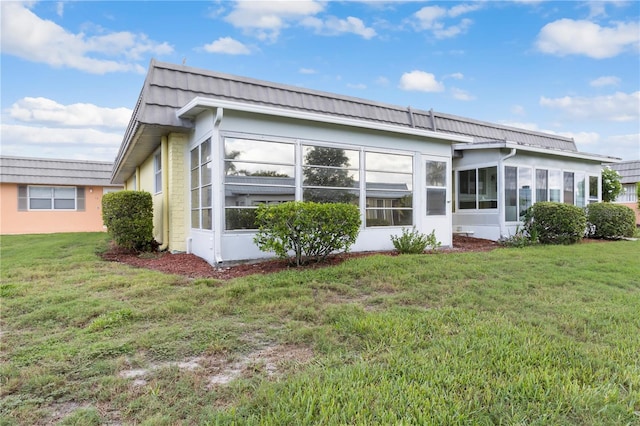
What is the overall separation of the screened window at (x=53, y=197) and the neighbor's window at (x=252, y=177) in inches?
655

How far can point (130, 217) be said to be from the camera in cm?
875

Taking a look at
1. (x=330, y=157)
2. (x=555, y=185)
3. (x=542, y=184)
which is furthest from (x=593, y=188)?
(x=330, y=157)

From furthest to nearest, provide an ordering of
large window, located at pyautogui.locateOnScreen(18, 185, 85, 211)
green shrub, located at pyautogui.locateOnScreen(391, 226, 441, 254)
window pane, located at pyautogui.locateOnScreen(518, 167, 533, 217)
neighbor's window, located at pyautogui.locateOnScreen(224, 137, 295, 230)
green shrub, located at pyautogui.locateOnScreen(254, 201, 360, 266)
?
large window, located at pyautogui.locateOnScreen(18, 185, 85, 211), window pane, located at pyautogui.locateOnScreen(518, 167, 533, 217), green shrub, located at pyautogui.locateOnScreen(391, 226, 441, 254), neighbor's window, located at pyautogui.locateOnScreen(224, 137, 295, 230), green shrub, located at pyautogui.locateOnScreen(254, 201, 360, 266)

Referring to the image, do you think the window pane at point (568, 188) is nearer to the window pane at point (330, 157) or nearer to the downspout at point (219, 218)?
the window pane at point (330, 157)

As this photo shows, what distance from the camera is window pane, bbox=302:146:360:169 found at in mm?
7887

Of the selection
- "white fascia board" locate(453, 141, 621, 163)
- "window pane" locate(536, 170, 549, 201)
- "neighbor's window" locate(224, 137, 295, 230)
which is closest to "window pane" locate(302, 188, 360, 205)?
"neighbor's window" locate(224, 137, 295, 230)

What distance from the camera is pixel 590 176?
46.6 ft

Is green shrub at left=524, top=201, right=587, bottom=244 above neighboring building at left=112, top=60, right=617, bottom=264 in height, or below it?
below

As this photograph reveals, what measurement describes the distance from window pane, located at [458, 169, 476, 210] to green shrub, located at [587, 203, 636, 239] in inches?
157

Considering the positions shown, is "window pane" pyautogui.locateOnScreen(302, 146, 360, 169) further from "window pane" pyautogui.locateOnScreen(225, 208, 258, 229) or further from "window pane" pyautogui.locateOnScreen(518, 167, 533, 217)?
"window pane" pyautogui.locateOnScreen(518, 167, 533, 217)

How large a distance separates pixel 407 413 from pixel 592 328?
2.73m

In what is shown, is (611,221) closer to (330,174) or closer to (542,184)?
(542,184)

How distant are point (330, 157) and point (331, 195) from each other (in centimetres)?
86

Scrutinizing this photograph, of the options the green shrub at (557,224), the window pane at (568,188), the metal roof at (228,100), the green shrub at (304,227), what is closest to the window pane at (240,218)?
the green shrub at (304,227)
